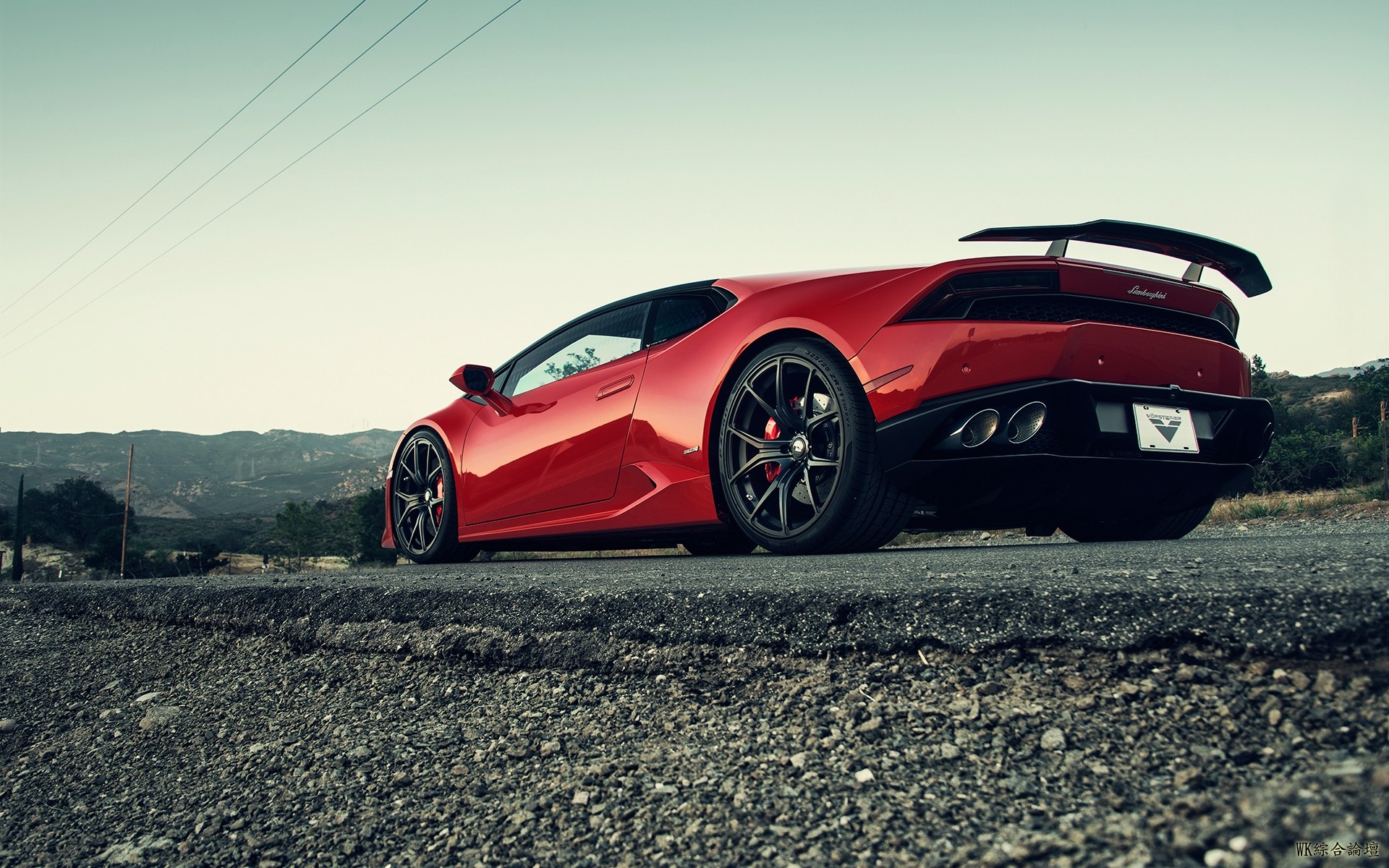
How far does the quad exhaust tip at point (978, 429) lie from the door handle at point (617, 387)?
→ 1.64 meters

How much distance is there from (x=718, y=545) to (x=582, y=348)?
4.46 ft

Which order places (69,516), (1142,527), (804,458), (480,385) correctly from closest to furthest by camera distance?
(804,458), (1142,527), (480,385), (69,516)

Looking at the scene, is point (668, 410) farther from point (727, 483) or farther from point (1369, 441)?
point (1369, 441)

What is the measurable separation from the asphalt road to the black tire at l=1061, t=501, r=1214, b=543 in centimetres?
84

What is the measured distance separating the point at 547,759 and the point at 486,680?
554 millimetres

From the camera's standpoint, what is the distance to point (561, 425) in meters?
4.46

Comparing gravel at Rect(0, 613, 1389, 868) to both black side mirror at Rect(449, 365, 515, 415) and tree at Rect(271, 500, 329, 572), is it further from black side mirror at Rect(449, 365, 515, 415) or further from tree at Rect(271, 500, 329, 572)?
tree at Rect(271, 500, 329, 572)

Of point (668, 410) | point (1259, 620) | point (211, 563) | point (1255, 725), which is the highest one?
point (668, 410)

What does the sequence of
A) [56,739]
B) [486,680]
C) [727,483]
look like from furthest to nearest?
[727,483] < [56,739] < [486,680]

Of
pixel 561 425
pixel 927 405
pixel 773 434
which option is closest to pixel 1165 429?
pixel 927 405

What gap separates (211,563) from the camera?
4244 centimetres

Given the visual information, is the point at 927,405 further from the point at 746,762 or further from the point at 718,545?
the point at 718,545

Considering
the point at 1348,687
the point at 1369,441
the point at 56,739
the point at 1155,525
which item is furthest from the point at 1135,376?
the point at 1369,441

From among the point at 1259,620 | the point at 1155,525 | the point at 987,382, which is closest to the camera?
the point at 1259,620
